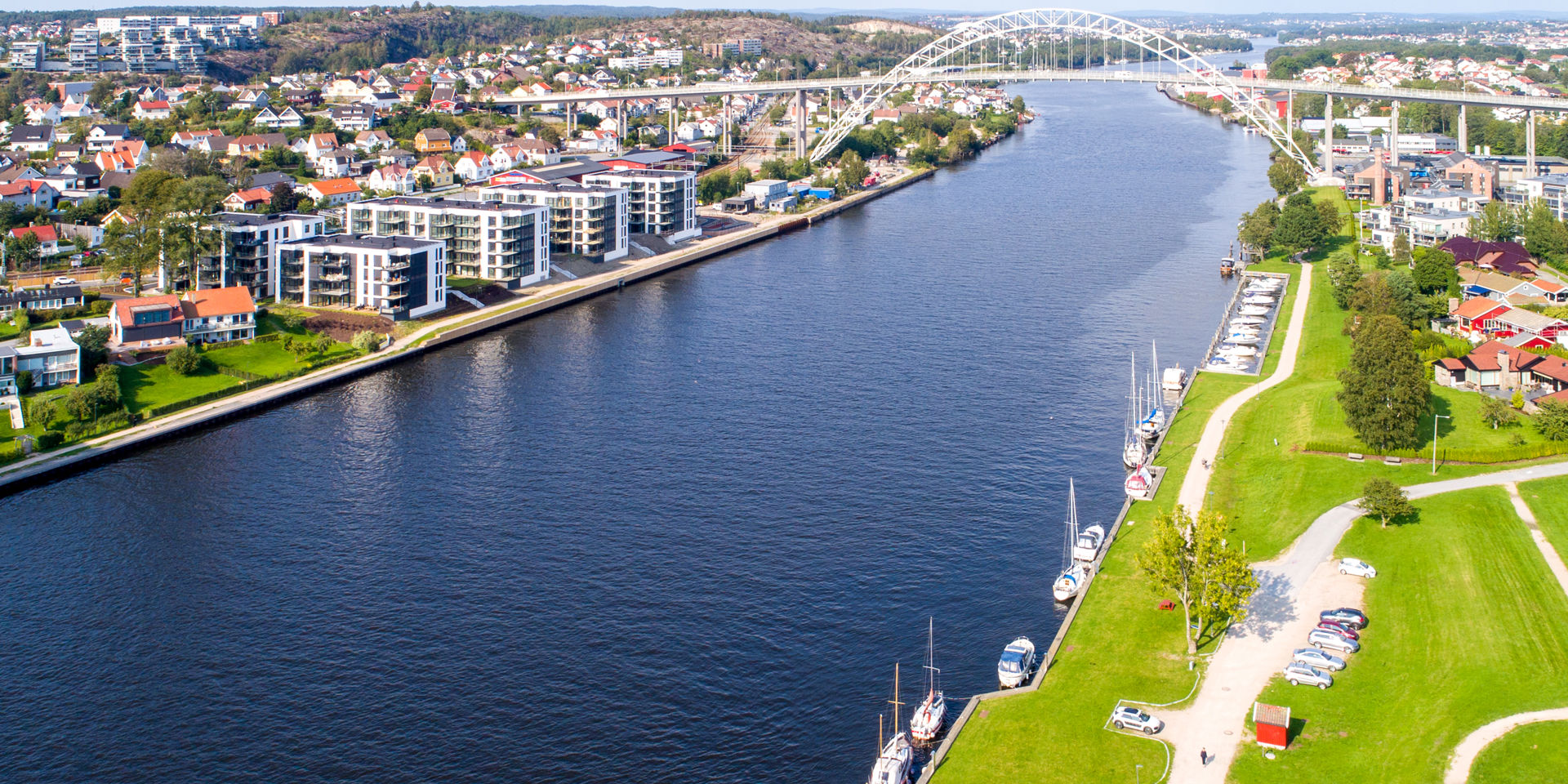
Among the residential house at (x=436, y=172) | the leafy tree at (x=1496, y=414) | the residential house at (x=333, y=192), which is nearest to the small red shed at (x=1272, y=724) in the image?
the leafy tree at (x=1496, y=414)

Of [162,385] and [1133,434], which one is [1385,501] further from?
[162,385]

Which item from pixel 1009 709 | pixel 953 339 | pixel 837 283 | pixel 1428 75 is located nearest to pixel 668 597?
pixel 1009 709

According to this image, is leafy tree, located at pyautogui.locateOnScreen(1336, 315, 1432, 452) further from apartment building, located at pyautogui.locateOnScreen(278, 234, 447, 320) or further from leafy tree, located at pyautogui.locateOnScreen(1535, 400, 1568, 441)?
apartment building, located at pyautogui.locateOnScreen(278, 234, 447, 320)

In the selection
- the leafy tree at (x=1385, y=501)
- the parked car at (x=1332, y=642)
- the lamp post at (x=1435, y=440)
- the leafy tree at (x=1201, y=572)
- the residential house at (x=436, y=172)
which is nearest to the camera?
the parked car at (x=1332, y=642)

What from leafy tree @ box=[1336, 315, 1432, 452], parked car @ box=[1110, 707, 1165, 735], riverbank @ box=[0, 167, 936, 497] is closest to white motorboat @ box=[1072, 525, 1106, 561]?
parked car @ box=[1110, 707, 1165, 735]

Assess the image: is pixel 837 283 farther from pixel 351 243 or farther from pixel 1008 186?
pixel 1008 186

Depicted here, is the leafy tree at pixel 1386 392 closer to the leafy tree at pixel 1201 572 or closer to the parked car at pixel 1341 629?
the parked car at pixel 1341 629
